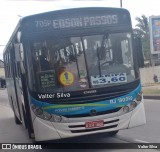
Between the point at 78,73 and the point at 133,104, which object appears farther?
the point at 133,104

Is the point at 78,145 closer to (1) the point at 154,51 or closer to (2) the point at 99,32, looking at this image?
(2) the point at 99,32

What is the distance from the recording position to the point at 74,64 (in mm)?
8203

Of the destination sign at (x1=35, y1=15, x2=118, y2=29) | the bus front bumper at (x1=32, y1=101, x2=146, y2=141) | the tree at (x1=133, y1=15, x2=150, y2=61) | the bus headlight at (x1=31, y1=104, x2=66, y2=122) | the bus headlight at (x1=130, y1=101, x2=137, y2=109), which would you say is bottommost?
the tree at (x1=133, y1=15, x2=150, y2=61)

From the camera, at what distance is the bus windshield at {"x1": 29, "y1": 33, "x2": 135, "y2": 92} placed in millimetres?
8188

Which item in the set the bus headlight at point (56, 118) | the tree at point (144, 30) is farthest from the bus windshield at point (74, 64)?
the tree at point (144, 30)

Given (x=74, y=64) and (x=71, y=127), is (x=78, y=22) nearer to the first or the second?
(x=74, y=64)

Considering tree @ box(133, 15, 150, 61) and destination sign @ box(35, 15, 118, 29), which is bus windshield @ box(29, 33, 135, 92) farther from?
tree @ box(133, 15, 150, 61)

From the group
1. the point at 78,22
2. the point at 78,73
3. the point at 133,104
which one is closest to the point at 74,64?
the point at 78,73

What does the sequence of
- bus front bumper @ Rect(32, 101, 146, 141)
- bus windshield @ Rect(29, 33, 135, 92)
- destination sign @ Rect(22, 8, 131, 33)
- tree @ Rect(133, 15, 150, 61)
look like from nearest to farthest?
bus front bumper @ Rect(32, 101, 146, 141), bus windshield @ Rect(29, 33, 135, 92), destination sign @ Rect(22, 8, 131, 33), tree @ Rect(133, 15, 150, 61)

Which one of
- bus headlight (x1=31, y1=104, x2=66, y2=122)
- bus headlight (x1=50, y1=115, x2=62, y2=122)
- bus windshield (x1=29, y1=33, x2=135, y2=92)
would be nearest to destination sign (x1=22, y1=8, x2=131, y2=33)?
bus windshield (x1=29, y1=33, x2=135, y2=92)

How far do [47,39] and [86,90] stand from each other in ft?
4.24

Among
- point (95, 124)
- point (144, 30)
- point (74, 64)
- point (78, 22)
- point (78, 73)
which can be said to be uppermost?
point (78, 22)

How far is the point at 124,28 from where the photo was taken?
341 inches

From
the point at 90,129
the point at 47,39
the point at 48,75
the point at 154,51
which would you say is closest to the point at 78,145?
the point at 90,129
